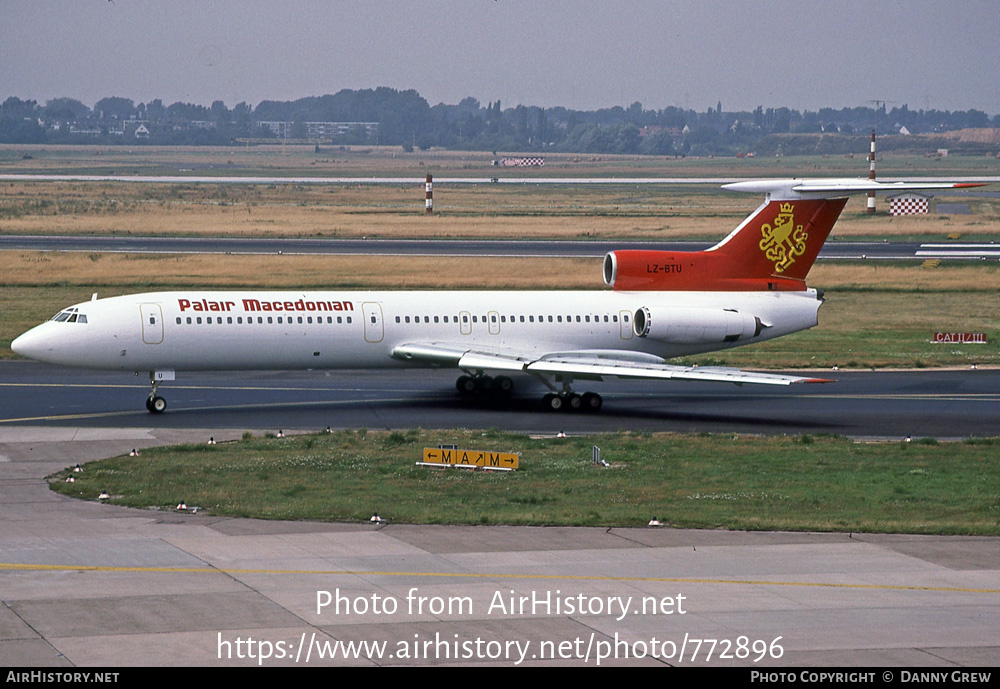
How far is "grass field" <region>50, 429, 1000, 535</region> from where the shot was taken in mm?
24688

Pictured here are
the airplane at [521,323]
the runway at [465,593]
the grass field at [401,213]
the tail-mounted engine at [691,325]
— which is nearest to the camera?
the runway at [465,593]

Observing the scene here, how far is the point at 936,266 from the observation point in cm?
7406

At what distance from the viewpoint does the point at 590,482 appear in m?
28.1

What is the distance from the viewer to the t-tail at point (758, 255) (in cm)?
4200

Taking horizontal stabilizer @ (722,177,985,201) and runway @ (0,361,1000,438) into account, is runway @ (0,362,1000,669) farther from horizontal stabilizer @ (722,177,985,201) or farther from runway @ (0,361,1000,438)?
horizontal stabilizer @ (722,177,985,201)

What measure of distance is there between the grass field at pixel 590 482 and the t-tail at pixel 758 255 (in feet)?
29.3

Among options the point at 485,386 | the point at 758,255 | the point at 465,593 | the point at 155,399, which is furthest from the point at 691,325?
the point at 465,593

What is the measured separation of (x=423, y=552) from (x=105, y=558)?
5.11m

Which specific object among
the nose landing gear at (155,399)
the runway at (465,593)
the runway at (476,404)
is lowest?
the runway at (476,404)

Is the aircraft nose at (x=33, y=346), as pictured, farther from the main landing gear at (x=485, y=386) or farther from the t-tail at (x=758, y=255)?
the t-tail at (x=758, y=255)

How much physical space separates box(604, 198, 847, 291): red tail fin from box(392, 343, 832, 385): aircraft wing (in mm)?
3161

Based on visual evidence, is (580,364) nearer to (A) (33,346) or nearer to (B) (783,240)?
(B) (783,240)

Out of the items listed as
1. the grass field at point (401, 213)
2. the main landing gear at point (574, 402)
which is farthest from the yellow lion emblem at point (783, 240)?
the grass field at point (401, 213)
